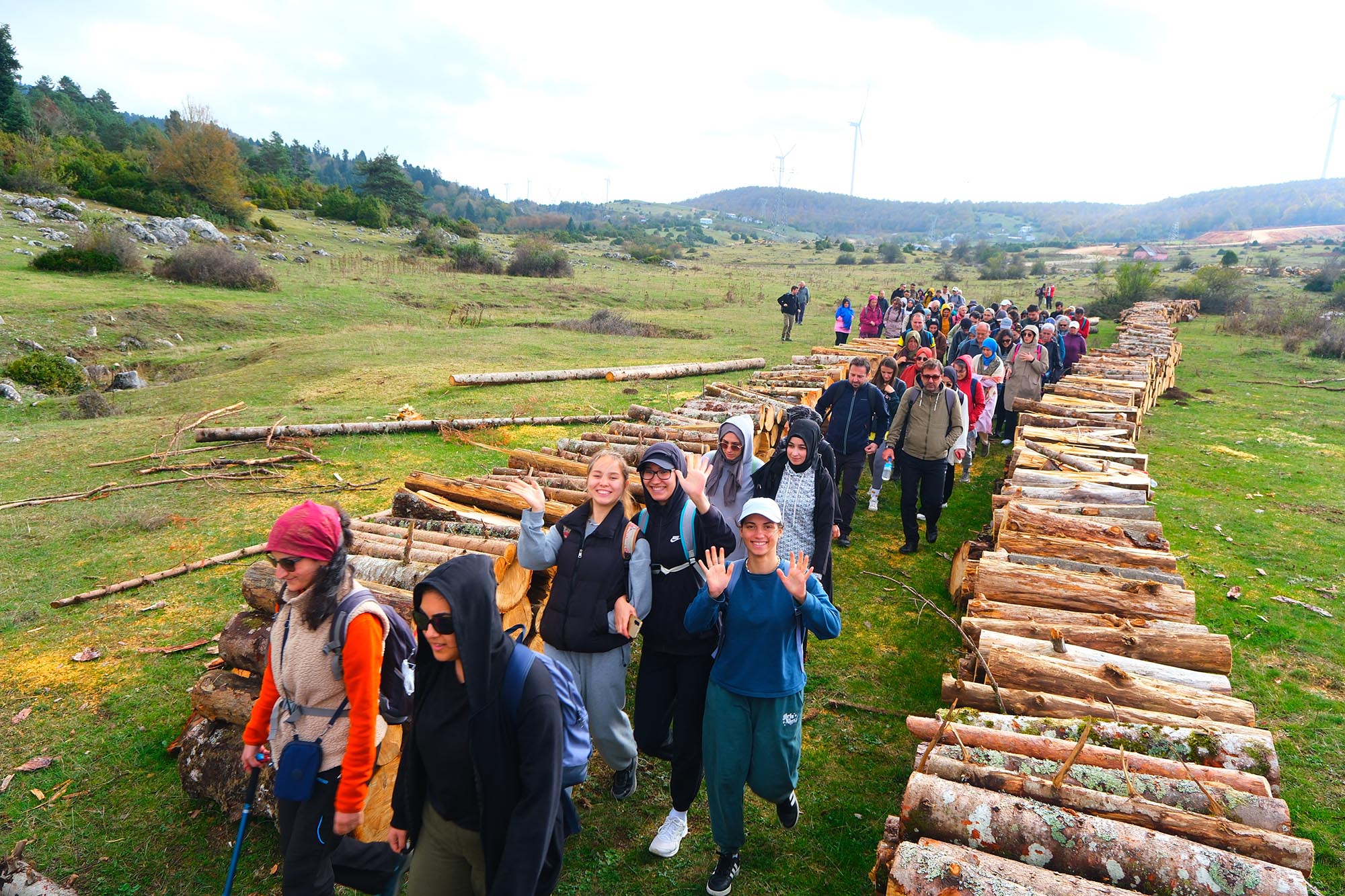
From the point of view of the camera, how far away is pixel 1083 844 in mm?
3211

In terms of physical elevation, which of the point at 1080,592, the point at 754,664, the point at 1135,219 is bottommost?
the point at 1080,592

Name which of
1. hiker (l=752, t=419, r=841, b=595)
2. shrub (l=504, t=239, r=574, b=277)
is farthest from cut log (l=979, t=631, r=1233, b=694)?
shrub (l=504, t=239, r=574, b=277)

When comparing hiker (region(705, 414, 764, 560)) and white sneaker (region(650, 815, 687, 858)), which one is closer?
white sneaker (region(650, 815, 687, 858))

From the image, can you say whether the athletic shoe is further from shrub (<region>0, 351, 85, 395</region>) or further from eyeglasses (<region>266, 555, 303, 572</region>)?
shrub (<region>0, 351, 85, 395</region>)

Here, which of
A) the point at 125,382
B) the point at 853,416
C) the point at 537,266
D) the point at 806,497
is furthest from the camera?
the point at 537,266

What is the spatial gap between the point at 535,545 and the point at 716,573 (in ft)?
3.74

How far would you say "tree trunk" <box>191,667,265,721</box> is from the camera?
4.65m

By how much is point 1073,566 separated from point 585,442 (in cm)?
548

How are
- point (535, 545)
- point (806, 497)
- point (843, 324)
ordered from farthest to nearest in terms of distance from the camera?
point (843, 324) → point (806, 497) → point (535, 545)

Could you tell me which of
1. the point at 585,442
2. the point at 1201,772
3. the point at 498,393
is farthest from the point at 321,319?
the point at 1201,772

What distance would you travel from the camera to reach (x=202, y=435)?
12.2 metres

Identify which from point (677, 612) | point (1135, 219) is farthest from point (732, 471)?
point (1135, 219)

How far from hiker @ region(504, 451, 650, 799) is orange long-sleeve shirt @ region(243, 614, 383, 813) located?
118 cm

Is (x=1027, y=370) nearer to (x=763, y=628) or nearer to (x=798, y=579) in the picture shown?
(x=798, y=579)
